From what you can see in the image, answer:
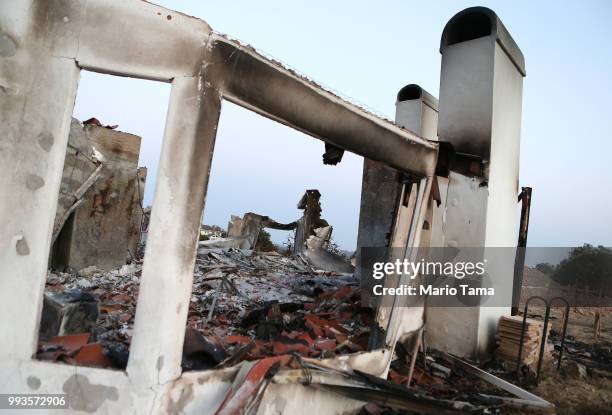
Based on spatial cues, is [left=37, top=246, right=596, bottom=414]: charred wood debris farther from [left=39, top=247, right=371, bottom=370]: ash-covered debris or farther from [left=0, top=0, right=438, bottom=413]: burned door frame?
[left=0, top=0, right=438, bottom=413]: burned door frame

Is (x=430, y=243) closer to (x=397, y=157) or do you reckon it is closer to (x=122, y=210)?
(x=397, y=157)

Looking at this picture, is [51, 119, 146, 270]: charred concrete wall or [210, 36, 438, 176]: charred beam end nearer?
[210, 36, 438, 176]: charred beam end

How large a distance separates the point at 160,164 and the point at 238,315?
372 centimetres

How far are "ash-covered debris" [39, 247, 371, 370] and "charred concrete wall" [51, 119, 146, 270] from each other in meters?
0.36

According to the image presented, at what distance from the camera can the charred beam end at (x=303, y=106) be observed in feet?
11.3

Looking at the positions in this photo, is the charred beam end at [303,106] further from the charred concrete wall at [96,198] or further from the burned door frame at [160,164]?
the charred concrete wall at [96,198]

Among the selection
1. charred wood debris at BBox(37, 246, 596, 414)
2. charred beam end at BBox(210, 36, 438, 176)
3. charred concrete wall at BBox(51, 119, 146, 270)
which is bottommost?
charred wood debris at BBox(37, 246, 596, 414)

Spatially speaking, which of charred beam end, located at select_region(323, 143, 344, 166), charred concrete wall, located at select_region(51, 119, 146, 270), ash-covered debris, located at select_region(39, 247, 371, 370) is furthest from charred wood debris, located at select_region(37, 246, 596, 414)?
charred beam end, located at select_region(323, 143, 344, 166)

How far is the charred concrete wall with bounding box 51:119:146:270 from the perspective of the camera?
6539mm

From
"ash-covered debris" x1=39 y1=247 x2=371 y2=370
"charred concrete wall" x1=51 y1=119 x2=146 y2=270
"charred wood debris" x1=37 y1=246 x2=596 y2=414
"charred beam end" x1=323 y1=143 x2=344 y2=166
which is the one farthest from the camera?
"charred concrete wall" x1=51 y1=119 x2=146 y2=270

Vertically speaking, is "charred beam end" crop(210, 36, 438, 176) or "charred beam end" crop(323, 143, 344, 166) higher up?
"charred beam end" crop(210, 36, 438, 176)

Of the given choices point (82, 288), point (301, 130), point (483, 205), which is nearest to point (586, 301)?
point (483, 205)

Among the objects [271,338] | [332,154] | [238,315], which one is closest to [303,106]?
[332,154]

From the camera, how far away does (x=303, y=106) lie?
4.04 m
